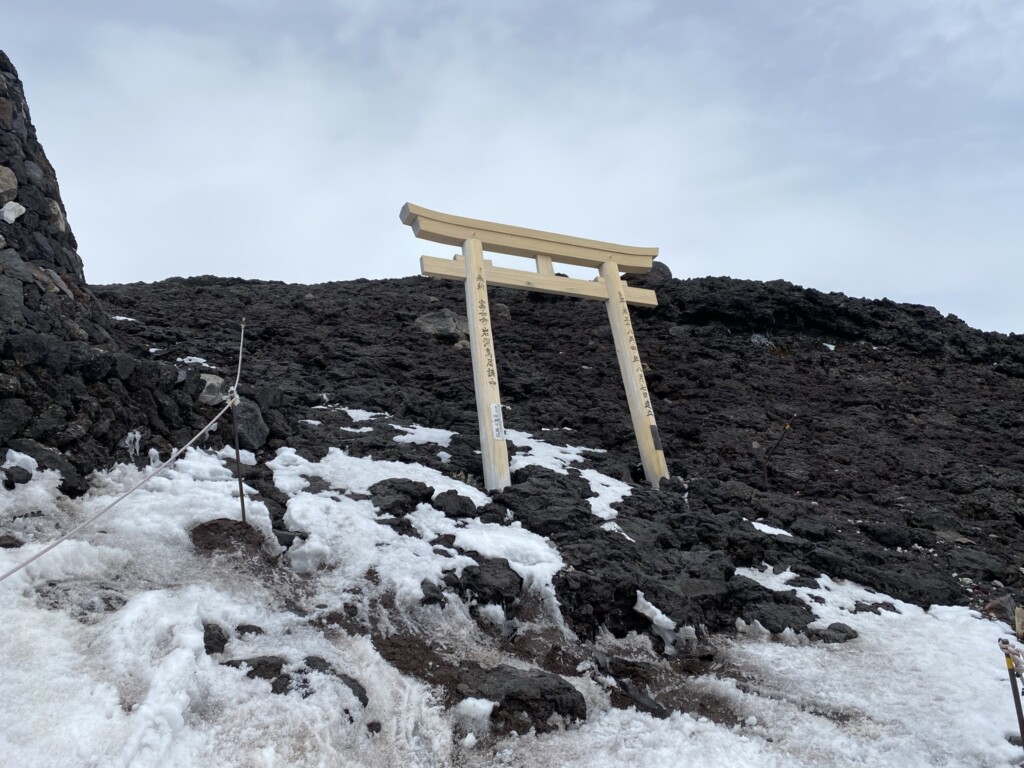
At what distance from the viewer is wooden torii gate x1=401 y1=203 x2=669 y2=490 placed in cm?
781

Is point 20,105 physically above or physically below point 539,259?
above

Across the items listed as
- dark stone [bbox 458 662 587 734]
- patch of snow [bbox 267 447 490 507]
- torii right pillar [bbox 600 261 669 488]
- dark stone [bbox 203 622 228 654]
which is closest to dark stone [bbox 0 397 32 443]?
patch of snow [bbox 267 447 490 507]

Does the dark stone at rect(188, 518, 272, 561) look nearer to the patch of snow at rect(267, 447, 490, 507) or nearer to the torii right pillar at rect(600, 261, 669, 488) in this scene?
the patch of snow at rect(267, 447, 490, 507)

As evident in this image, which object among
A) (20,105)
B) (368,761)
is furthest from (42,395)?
(20,105)

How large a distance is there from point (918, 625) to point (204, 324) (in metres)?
12.2

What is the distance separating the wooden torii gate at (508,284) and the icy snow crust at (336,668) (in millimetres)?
2094

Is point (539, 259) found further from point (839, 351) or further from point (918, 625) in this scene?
point (839, 351)

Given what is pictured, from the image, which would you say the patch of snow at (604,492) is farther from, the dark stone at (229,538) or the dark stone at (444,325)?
the dark stone at (444,325)

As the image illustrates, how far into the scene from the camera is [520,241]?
926 centimetres

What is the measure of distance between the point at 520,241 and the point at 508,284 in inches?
30.0

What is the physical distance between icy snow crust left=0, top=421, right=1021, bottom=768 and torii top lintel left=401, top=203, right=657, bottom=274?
4.10 m

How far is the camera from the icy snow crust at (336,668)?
3221mm

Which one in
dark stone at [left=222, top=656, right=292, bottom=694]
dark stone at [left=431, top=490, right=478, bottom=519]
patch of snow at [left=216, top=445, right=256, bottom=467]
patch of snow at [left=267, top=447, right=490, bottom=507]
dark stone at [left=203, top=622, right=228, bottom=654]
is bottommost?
dark stone at [left=222, top=656, right=292, bottom=694]

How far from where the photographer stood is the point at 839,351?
15.0 meters
